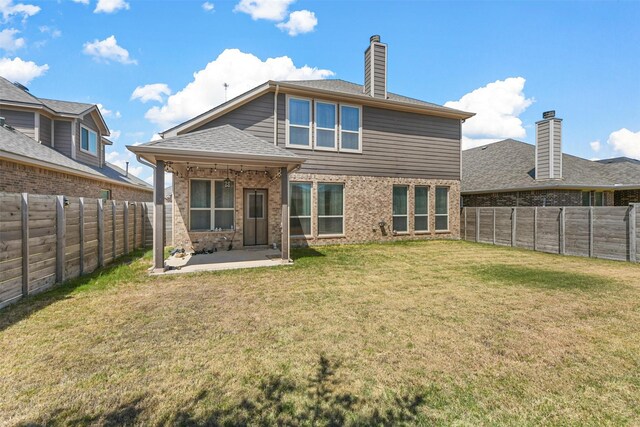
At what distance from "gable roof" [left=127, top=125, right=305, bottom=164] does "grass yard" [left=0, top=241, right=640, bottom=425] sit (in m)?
2.99

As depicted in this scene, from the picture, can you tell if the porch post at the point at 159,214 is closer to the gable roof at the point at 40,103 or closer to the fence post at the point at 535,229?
the gable roof at the point at 40,103

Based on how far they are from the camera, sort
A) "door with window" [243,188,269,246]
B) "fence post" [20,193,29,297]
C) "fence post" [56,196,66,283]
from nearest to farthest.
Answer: "fence post" [20,193,29,297] < "fence post" [56,196,66,283] < "door with window" [243,188,269,246]

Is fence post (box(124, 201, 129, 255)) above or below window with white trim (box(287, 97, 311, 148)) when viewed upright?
below

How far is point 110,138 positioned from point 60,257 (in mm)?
15927

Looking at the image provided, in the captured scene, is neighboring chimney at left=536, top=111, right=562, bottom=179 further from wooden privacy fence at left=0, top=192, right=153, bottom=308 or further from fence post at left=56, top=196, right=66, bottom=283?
fence post at left=56, top=196, right=66, bottom=283

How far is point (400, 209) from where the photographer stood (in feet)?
42.0

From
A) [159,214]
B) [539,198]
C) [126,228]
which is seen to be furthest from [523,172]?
[126,228]

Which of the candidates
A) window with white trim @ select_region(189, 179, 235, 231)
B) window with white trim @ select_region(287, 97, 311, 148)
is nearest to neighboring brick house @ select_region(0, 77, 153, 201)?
window with white trim @ select_region(189, 179, 235, 231)

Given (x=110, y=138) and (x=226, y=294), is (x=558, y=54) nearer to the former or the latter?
(x=226, y=294)

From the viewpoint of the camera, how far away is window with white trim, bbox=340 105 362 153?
11586mm

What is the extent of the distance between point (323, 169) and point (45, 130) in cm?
1308

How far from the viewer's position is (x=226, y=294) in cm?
546

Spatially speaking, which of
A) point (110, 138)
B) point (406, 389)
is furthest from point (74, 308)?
point (110, 138)

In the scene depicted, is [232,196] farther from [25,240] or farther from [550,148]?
[550,148]
